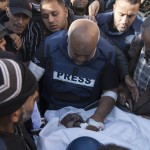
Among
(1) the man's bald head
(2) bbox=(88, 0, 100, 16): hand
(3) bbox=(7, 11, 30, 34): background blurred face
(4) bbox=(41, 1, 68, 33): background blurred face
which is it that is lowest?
(2) bbox=(88, 0, 100, 16): hand

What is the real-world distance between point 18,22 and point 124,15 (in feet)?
3.25

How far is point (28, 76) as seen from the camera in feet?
5.23

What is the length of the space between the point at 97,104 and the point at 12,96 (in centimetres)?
129

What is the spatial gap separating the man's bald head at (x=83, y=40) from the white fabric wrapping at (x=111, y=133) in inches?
17.8

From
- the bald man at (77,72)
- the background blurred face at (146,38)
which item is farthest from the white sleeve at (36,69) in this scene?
the background blurred face at (146,38)

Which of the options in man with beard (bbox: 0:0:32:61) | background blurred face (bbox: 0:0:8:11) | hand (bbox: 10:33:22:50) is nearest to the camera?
hand (bbox: 10:33:22:50)

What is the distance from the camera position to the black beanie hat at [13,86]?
1.49 metres

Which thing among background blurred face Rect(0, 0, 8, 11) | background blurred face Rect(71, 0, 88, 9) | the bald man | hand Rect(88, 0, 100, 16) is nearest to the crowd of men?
the bald man

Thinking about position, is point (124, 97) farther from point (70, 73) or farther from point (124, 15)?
point (124, 15)

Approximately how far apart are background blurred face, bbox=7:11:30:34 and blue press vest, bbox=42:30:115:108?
0.56 meters

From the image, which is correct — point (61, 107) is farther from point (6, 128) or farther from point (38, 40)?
point (6, 128)

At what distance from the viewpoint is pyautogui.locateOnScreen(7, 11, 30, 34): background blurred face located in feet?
10.3

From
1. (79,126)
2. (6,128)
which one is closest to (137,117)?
(79,126)

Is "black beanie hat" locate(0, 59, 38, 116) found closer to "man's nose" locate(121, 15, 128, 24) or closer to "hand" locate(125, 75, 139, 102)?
"hand" locate(125, 75, 139, 102)
